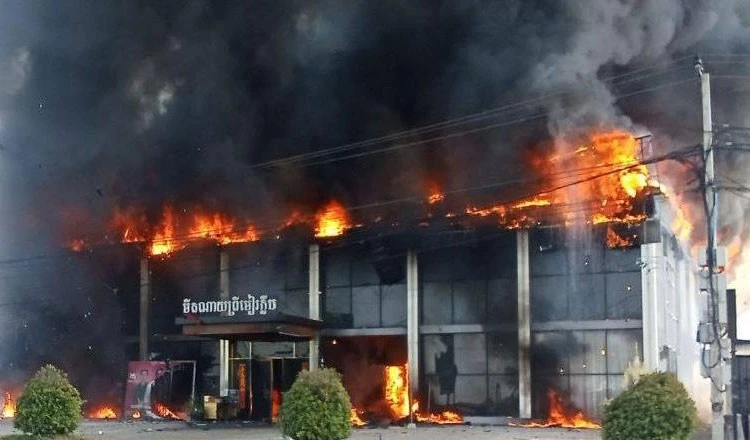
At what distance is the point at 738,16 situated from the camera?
32438mm

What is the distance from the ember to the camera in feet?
109

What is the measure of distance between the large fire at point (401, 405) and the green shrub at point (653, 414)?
46.9ft

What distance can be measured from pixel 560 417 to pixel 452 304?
4.55 metres

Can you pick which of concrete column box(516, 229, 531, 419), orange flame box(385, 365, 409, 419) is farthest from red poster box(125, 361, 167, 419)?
concrete column box(516, 229, 531, 419)

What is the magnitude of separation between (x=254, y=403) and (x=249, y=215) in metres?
6.77

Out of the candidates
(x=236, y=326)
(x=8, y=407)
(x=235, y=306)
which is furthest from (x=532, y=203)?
(x=8, y=407)

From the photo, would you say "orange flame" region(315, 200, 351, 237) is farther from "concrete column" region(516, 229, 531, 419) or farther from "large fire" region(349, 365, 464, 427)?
"concrete column" region(516, 229, 531, 419)

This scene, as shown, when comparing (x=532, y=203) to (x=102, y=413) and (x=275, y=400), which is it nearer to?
(x=275, y=400)

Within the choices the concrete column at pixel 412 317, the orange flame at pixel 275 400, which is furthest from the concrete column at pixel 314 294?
the concrete column at pixel 412 317

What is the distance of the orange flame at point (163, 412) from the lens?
31141 millimetres

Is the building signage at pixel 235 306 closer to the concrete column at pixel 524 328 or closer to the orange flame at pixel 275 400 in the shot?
the orange flame at pixel 275 400

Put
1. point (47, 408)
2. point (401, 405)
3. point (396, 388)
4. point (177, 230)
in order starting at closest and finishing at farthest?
1. point (47, 408)
2. point (401, 405)
3. point (396, 388)
4. point (177, 230)

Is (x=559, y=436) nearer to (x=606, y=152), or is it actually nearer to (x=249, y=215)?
(x=606, y=152)

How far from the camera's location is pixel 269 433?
81.2 feet
